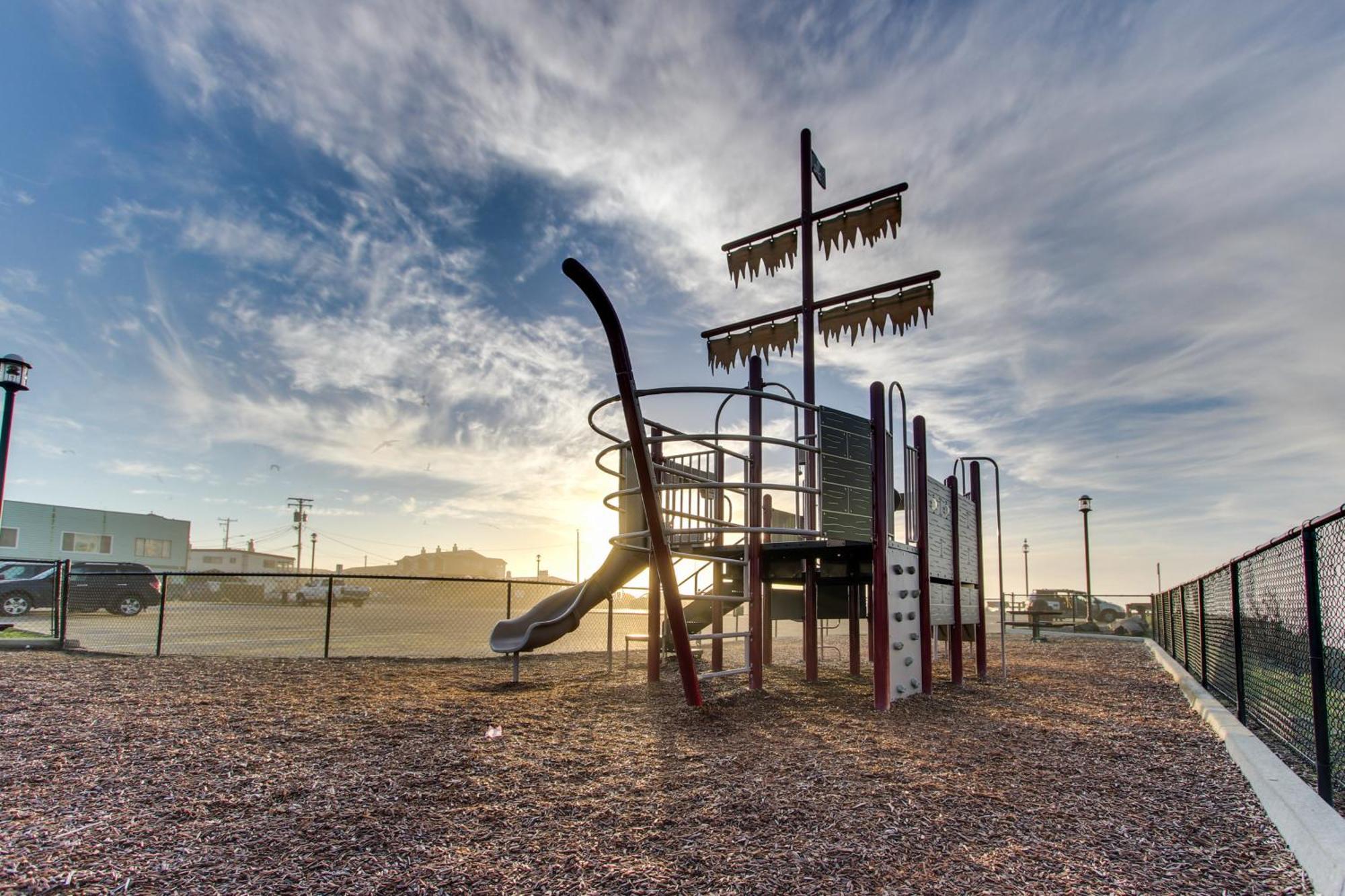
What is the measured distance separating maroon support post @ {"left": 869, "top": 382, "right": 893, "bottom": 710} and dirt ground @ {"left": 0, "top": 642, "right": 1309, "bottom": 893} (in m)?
0.23

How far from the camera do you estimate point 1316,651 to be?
11.0ft

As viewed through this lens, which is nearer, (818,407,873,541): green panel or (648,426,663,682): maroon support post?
(818,407,873,541): green panel

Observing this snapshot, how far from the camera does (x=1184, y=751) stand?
4.17 metres

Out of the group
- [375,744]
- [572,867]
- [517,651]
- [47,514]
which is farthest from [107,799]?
[47,514]

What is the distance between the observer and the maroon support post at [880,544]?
541 centimetres

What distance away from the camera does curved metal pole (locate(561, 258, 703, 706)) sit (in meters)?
4.42

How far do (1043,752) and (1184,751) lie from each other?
33.2 inches

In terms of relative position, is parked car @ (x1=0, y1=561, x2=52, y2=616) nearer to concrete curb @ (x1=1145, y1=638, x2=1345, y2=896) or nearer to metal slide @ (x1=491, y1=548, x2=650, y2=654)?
metal slide @ (x1=491, y1=548, x2=650, y2=654)

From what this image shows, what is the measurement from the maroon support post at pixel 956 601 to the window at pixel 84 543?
5191 cm

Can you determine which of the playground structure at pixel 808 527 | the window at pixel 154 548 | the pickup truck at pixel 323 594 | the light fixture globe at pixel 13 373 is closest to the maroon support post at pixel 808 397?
the playground structure at pixel 808 527

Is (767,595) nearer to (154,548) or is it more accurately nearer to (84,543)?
(84,543)

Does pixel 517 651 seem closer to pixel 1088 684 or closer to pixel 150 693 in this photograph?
pixel 150 693

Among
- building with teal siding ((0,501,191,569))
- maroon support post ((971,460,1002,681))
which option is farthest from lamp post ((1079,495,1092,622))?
building with teal siding ((0,501,191,569))

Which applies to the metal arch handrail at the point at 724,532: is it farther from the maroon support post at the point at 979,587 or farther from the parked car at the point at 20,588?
the parked car at the point at 20,588
